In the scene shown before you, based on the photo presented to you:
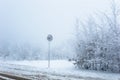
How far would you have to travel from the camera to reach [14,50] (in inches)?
4850

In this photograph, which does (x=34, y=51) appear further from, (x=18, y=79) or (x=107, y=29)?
(x=18, y=79)

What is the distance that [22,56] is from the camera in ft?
370

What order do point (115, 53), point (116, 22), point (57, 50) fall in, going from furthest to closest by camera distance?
point (57, 50) → point (116, 22) → point (115, 53)

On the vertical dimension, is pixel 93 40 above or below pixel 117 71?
above

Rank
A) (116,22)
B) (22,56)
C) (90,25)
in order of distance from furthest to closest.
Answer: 1. (22,56)
2. (90,25)
3. (116,22)

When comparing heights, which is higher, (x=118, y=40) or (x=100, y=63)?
(x=118, y=40)

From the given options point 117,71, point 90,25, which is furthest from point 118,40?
point 90,25

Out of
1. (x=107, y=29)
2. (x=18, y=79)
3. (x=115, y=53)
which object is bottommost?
(x=18, y=79)

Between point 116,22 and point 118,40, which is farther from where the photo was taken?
point 116,22

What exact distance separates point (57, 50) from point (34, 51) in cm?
2062

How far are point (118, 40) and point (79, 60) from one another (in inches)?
186

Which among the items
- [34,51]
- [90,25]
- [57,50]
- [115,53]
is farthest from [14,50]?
[115,53]

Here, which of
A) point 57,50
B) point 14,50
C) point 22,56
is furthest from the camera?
point 57,50

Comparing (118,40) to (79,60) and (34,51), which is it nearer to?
(79,60)
